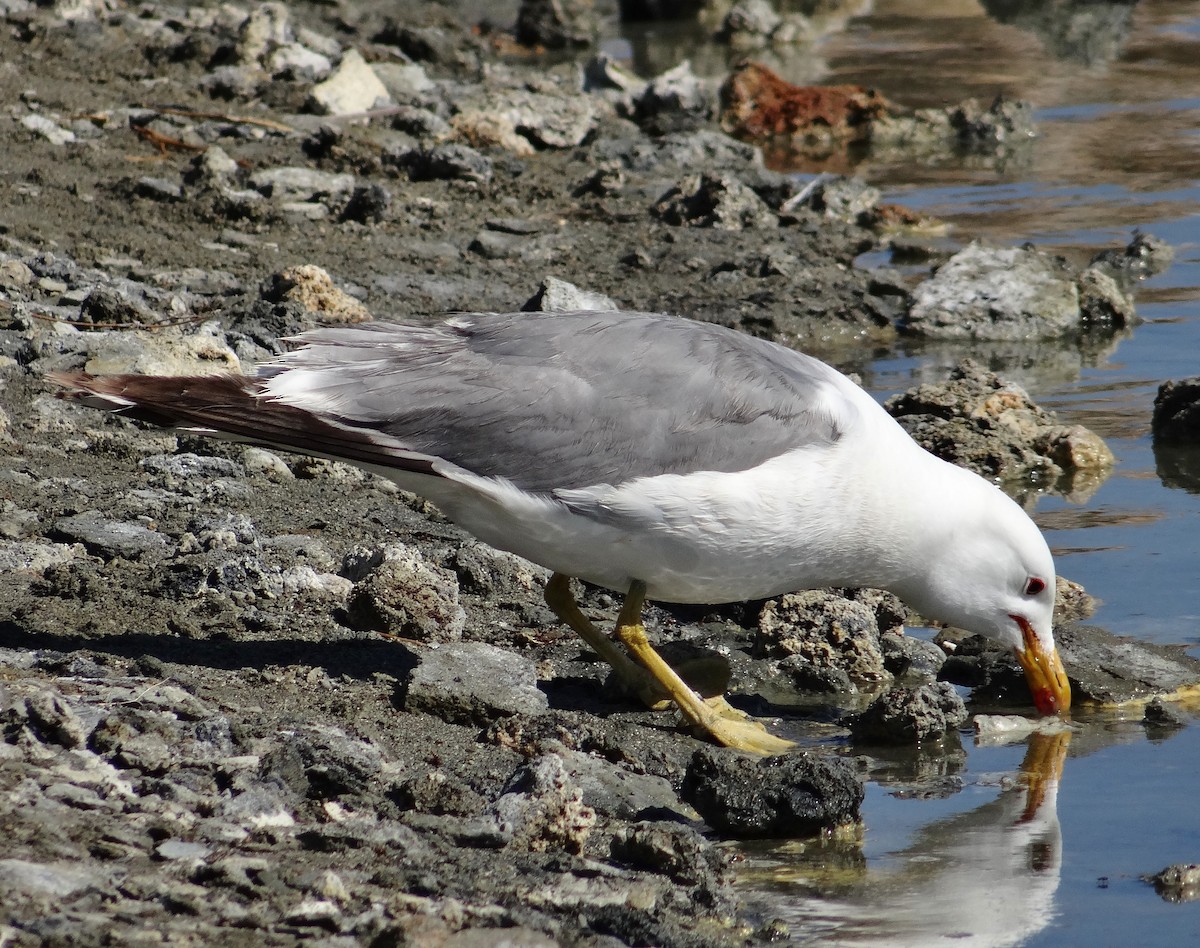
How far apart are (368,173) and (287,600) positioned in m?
5.94

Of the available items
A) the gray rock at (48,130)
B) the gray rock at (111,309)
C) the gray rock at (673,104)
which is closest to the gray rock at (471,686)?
the gray rock at (111,309)

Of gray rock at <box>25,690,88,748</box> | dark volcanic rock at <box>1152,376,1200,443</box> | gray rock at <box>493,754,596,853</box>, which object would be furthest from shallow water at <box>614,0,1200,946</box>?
gray rock at <box>25,690,88,748</box>

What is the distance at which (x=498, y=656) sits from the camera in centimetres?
527

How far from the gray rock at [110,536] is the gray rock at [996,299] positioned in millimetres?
5371

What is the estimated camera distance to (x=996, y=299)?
9844mm

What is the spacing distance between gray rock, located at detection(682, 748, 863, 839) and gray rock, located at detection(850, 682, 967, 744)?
638 millimetres

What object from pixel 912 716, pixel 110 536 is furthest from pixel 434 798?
pixel 110 536

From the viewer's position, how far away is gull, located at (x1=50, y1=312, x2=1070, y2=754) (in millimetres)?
4953

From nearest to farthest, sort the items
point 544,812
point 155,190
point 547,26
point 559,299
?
point 544,812 < point 559,299 < point 155,190 < point 547,26

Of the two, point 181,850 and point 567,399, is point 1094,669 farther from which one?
point 181,850

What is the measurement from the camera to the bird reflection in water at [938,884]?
13.1 ft

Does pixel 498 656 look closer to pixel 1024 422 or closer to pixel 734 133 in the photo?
pixel 1024 422

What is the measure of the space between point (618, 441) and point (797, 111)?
11058 mm

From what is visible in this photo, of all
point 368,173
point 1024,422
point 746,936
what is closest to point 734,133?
point 368,173
